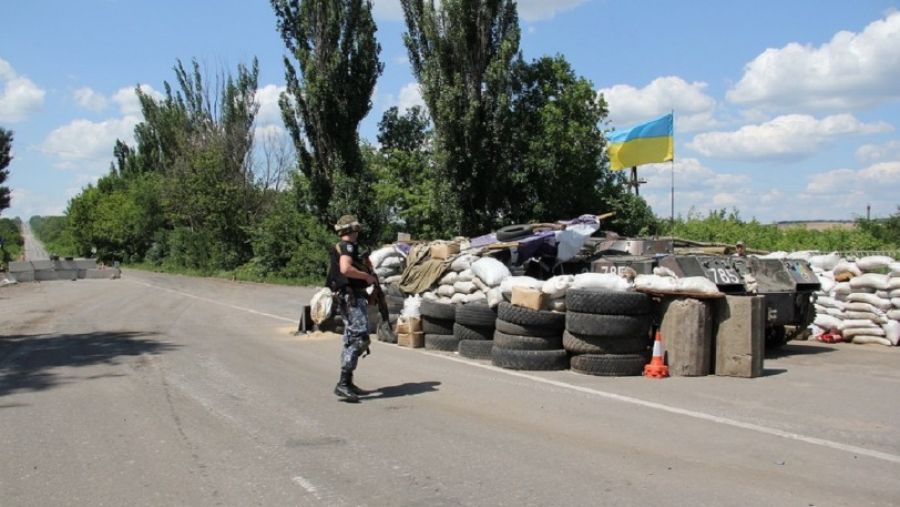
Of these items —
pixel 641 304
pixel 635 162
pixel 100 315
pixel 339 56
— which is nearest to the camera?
pixel 641 304

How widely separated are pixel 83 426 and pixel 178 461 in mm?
1627

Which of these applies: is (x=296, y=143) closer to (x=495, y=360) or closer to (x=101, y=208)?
(x=495, y=360)

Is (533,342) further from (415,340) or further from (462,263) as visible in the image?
(462,263)

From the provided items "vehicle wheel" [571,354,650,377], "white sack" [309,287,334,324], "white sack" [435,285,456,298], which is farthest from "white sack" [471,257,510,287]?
"white sack" [309,287,334,324]

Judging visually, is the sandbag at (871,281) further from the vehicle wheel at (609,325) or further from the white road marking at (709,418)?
the white road marking at (709,418)

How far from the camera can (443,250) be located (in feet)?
43.3

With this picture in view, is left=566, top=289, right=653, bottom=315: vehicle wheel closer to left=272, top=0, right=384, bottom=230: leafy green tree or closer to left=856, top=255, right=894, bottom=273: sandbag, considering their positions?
left=856, top=255, right=894, bottom=273: sandbag

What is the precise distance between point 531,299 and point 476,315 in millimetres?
1298

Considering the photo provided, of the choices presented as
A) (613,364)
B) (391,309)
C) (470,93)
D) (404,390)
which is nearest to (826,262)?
(613,364)

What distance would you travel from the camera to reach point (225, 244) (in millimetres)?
46438

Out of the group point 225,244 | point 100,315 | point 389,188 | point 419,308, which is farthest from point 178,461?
point 225,244

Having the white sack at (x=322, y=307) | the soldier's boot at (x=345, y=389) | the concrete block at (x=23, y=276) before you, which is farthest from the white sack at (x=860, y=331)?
the concrete block at (x=23, y=276)

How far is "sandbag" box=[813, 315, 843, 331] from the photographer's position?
1312 centimetres

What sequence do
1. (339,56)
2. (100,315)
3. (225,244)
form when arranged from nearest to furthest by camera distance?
(100,315)
(339,56)
(225,244)
